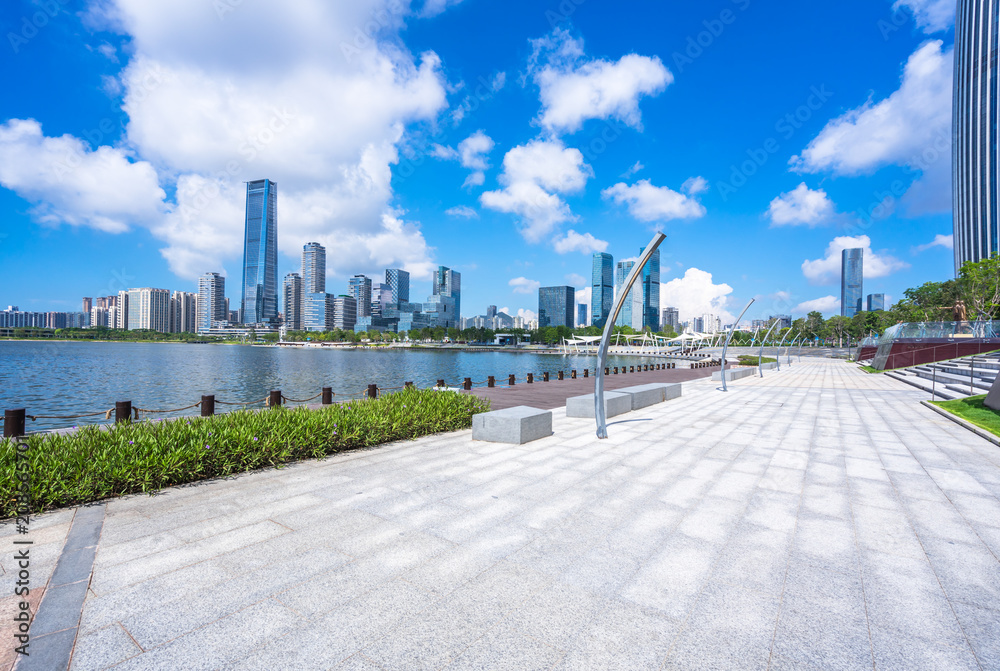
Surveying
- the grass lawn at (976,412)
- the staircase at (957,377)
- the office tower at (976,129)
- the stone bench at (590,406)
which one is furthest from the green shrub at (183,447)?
the office tower at (976,129)

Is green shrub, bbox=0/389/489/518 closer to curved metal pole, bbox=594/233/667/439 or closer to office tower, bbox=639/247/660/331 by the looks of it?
curved metal pole, bbox=594/233/667/439

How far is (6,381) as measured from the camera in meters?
29.7

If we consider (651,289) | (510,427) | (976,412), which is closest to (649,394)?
(510,427)

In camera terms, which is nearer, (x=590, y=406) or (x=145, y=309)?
(x=590, y=406)

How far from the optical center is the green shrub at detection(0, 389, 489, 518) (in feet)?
15.6

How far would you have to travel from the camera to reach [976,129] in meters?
90.0

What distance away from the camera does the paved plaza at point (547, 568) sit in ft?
8.48

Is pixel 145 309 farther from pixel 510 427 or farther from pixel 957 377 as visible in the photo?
pixel 957 377

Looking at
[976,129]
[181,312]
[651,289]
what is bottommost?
[181,312]

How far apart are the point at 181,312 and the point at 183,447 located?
655 feet

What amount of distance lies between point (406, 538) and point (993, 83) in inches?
5364

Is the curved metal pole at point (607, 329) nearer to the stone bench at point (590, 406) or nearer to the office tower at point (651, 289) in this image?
the stone bench at point (590, 406)

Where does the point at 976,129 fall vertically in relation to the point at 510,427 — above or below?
above

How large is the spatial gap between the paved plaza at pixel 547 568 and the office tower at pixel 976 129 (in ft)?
389
